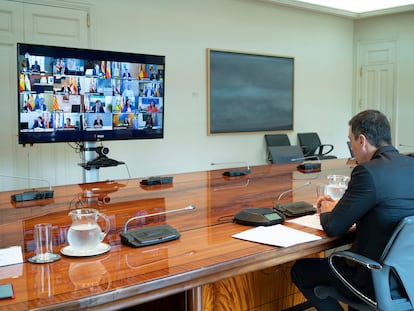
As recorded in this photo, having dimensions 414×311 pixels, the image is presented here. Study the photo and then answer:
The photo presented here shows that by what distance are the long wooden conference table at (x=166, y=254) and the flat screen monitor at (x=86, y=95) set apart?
2.03ft

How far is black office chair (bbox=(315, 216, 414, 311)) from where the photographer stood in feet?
5.16

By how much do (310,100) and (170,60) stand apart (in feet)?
8.58

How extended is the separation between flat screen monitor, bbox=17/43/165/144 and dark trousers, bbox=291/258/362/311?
6.43 feet

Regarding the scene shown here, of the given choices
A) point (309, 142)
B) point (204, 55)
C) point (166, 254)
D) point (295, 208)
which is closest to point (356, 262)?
point (295, 208)

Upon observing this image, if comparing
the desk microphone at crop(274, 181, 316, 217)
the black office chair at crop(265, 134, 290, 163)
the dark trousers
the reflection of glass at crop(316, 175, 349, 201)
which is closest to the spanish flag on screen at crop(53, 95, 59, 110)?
the desk microphone at crop(274, 181, 316, 217)

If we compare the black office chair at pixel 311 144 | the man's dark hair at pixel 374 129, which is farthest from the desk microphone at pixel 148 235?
the black office chair at pixel 311 144

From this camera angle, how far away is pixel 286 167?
141 inches

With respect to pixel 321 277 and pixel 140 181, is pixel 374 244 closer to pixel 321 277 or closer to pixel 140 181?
pixel 321 277

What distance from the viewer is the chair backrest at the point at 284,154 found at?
4316 mm

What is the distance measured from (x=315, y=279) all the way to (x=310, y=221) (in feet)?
0.83

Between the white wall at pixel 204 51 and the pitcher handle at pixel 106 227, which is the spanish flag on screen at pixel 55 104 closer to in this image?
the pitcher handle at pixel 106 227

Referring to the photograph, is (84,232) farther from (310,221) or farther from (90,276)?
(310,221)

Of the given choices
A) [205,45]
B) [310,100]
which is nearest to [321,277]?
[205,45]

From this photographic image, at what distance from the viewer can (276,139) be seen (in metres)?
6.52
